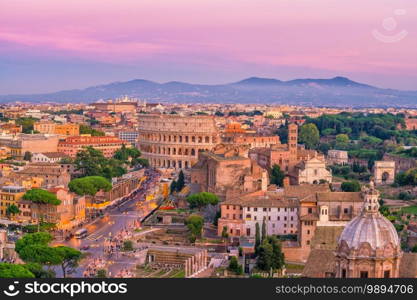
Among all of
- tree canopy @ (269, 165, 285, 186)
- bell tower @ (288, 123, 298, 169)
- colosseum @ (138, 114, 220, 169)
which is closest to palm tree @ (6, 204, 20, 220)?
tree canopy @ (269, 165, 285, 186)

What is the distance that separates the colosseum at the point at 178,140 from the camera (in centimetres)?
6244

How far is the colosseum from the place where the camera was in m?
62.4

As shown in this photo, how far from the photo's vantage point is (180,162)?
62.7m

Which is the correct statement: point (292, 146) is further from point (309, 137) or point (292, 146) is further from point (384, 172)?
point (309, 137)

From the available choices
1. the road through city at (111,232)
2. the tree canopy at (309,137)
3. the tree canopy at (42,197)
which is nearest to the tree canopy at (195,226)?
the road through city at (111,232)

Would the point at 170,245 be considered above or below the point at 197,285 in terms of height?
below

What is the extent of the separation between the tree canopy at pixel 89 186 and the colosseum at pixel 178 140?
20.5 m

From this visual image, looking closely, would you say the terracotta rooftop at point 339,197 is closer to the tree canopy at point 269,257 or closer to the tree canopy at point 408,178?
the tree canopy at point 269,257

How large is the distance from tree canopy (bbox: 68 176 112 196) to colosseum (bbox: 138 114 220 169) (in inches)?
807

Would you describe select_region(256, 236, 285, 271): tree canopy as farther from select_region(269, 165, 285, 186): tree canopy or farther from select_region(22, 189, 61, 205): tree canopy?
select_region(269, 165, 285, 186): tree canopy

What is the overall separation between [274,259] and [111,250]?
21.0 ft

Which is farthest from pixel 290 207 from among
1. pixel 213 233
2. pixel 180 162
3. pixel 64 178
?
pixel 180 162

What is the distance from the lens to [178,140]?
2490 inches

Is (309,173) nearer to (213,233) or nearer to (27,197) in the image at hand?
(213,233)
